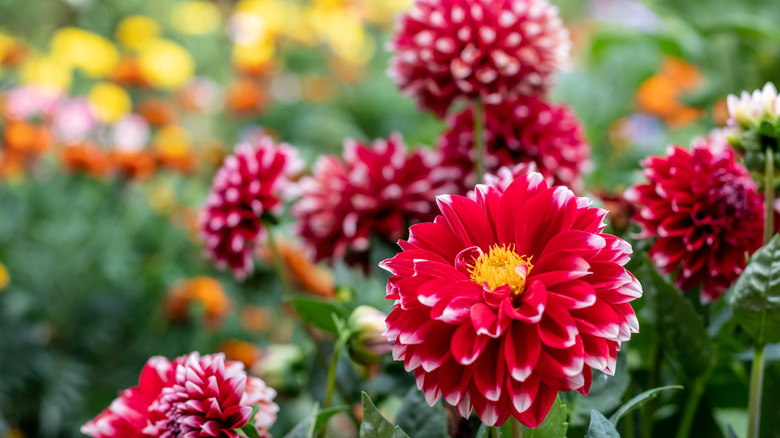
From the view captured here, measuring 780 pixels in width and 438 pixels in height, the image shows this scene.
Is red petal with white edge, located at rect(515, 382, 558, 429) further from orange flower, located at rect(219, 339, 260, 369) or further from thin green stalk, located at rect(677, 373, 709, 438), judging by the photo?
orange flower, located at rect(219, 339, 260, 369)

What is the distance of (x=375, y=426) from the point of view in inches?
12.5

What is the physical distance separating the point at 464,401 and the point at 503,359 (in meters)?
0.03

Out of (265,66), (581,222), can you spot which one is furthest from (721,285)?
(265,66)

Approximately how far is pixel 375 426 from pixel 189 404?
0.10 m

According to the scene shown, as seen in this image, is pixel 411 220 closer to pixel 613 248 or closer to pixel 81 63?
pixel 613 248

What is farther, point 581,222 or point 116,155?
point 116,155

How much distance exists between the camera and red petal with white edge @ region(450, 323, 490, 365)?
0.28m

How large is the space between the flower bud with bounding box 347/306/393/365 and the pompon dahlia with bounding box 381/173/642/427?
0.11 meters

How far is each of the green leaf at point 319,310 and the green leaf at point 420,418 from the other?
0.24 ft

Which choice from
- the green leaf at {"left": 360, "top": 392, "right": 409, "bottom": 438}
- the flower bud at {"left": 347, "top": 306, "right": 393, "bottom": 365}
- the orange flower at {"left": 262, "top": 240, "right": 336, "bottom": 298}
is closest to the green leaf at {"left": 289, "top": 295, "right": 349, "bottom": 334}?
the flower bud at {"left": 347, "top": 306, "right": 393, "bottom": 365}

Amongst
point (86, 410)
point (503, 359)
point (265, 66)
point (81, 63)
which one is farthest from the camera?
point (265, 66)

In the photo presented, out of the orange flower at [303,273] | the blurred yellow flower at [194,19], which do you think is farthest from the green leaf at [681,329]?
the blurred yellow flower at [194,19]

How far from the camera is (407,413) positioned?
1.32 ft

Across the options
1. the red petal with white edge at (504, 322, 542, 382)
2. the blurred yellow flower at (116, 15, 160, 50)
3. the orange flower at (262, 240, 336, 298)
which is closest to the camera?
the red petal with white edge at (504, 322, 542, 382)
